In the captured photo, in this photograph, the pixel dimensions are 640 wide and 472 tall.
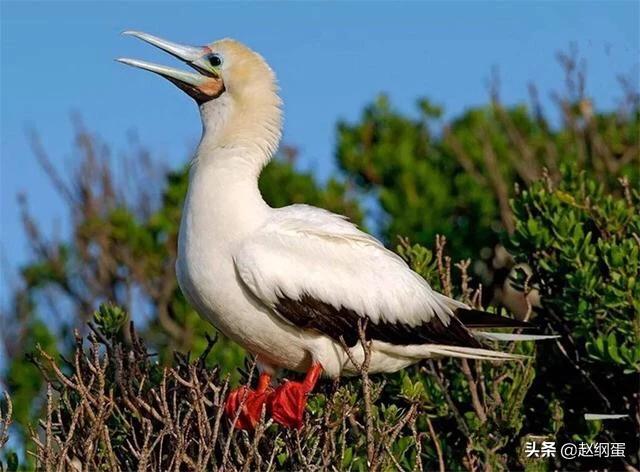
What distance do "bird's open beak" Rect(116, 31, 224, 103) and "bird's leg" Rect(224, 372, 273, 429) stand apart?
1.63 metres

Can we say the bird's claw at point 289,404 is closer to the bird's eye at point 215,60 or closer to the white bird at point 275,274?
the white bird at point 275,274

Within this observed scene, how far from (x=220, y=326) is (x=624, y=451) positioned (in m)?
2.24

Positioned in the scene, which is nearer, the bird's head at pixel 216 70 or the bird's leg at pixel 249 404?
the bird's leg at pixel 249 404

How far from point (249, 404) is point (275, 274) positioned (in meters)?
0.64

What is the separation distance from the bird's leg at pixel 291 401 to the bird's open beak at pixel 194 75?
1.68 meters

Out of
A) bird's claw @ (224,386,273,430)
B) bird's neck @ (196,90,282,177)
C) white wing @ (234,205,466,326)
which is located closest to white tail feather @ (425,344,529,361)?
white wing @ (234,205,466,326)

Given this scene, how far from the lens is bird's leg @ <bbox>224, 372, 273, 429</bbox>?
6.29 meters

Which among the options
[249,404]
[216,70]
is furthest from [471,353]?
[216,70]

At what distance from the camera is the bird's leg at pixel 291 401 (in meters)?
6.27

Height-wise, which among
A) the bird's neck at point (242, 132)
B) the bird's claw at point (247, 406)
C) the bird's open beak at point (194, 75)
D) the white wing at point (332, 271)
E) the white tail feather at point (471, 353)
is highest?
the bird's open beak at point (194, 75)

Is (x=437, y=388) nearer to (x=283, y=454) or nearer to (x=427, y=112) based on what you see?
(x=283, y=454)

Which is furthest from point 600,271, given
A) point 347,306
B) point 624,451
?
point 347,306

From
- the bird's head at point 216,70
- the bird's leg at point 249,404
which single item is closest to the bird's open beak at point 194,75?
the bird's head at point 216,70

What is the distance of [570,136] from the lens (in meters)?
15.1
